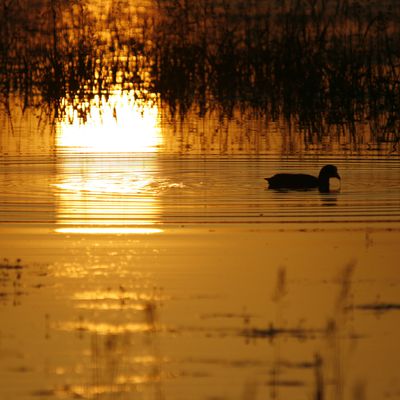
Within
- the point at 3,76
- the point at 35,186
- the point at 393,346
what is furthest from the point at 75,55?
the point at 393,346

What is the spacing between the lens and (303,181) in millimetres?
12242

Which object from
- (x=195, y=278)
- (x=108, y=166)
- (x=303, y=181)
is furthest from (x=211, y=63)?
(x=195, y=278)

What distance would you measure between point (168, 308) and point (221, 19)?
47.3ft

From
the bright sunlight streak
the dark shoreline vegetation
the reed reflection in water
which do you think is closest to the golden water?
the reed reflection in water

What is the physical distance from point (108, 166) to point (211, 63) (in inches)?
266

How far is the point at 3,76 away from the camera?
2127cm

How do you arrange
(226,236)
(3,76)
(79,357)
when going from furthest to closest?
(3,76), (226,236), (79,357)

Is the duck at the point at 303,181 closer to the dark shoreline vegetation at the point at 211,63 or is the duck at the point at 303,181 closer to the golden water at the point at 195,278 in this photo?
the golden water at the point at 195,278

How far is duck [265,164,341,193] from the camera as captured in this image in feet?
39.5

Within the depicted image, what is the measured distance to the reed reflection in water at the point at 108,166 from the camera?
10.3 metres

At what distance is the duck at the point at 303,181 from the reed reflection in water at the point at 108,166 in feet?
3.55

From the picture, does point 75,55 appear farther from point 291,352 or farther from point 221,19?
point 291,352

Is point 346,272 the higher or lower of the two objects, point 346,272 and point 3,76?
the lower

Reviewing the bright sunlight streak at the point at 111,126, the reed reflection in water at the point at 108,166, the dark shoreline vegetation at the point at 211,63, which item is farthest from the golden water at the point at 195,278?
the dark shoreline vegetation at the point at 211,63
